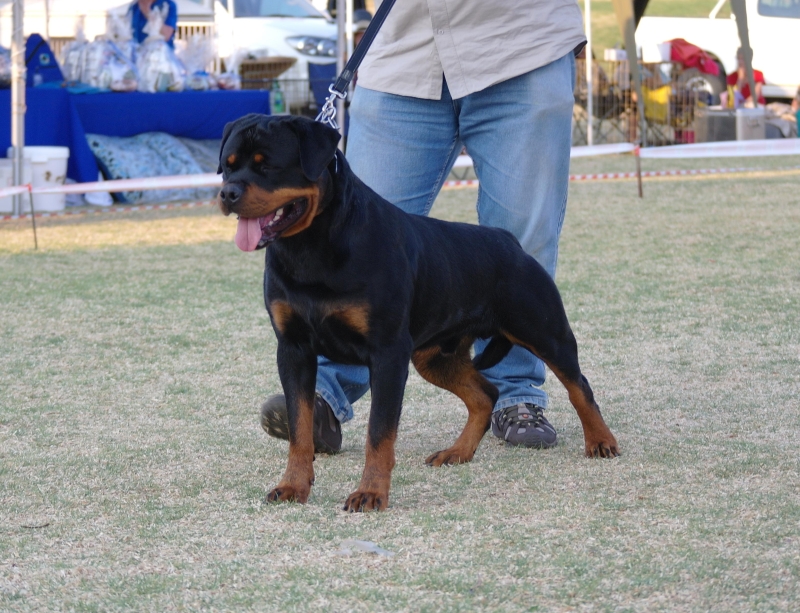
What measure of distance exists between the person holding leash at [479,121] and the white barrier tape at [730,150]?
7.87 m

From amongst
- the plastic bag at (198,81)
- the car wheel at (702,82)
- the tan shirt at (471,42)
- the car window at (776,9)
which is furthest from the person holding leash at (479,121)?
the car window at (776,9)

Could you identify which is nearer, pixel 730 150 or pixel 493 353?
pixel 493 353

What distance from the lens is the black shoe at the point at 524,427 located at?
3.68m

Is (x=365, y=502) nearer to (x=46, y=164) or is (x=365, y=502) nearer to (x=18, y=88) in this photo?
(x=18, y=88)

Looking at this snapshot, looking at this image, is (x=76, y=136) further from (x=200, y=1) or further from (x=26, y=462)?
(x=26, y=462)

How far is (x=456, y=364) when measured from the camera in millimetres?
3645

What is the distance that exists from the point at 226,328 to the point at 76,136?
5557 millimetres

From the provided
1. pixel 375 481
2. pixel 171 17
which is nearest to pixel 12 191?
pixel 171 17

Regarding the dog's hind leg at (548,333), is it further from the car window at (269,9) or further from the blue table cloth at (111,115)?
the car window at (269,9)

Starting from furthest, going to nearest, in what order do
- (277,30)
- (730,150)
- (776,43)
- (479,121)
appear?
1. (776,43)
2. (277,30)
3. (730,150)
4. (479,121)

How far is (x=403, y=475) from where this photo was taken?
3377 millimetres

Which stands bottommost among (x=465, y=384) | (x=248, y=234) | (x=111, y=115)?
(x=465, y=384)

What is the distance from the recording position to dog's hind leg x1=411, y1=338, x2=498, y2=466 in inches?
140

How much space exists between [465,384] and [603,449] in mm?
489
